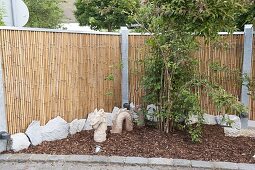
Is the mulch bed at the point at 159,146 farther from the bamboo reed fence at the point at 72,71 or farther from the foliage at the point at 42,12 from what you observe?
Result: the foliage at the point at 42,12

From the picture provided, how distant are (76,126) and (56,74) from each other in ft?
3.05

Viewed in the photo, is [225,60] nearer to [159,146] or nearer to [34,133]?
[159,146]

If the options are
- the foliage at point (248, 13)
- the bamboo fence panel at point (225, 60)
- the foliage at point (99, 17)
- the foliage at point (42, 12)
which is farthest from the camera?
the foliage at point (99, 17)

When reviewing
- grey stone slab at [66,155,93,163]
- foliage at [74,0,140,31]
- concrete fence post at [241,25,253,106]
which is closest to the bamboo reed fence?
concrete fence post at [241,25,253,106]

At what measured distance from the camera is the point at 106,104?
20.4 ft

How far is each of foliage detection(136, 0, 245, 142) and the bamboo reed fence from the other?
651 millimetres

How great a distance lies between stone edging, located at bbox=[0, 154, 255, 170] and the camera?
4.30m

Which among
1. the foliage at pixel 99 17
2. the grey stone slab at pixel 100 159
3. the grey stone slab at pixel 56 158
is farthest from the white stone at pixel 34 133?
the foliage at pixel 99 17

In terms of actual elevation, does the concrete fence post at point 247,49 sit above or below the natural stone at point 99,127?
above

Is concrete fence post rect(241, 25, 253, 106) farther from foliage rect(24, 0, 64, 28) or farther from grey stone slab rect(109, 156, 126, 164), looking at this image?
foliage rect(24, 0, 64, 28)

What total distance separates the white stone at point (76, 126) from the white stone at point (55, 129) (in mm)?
134

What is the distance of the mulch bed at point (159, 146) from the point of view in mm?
4656

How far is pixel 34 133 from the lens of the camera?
16.1 ft

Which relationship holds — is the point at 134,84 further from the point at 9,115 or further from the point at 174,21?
the point at 9,115
